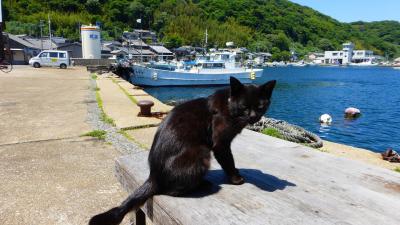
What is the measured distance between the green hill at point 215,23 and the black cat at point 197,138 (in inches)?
2661

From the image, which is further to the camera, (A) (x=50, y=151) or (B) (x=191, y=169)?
(A) (x=50, y=151)

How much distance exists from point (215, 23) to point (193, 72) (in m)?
80.2

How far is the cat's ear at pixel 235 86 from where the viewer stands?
5.03 feet

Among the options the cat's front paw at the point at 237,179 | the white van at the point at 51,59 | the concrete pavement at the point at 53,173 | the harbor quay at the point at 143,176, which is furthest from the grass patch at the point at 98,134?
the white van at the point at 51,59

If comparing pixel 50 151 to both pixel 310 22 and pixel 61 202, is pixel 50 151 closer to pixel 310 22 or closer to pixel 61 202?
pixel 61 202

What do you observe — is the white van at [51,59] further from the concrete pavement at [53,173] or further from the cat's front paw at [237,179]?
the cat's front paw at [237,179]

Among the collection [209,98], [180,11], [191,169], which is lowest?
[191,169]

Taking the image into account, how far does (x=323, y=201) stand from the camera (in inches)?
53.4

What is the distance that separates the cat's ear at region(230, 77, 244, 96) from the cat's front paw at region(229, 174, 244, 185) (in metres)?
0.44

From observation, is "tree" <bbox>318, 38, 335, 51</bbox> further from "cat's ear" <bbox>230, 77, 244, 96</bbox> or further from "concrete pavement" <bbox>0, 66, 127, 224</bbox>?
"cat's ear" <bbox>230, 77, 244, 96</bbox>

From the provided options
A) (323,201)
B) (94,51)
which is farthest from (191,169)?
(94,51)

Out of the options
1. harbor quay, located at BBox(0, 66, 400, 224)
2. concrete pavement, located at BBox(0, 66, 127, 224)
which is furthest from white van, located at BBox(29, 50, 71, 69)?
harbor quay, located at BBox(0, 66, 400, 224)

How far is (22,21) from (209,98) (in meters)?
77.5

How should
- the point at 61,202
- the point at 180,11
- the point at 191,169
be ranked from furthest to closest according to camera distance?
the point at 180,11 < the point at 61,202 < the point at 191,169
